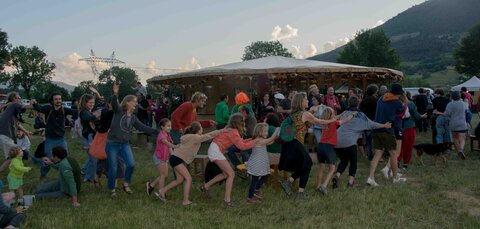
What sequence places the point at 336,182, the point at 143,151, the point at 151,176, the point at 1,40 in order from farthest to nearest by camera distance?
the point at 1,40, the point at 143,151, the point at 151,176, the point at 336,182

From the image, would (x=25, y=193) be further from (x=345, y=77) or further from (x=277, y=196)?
(x=345, y=77)

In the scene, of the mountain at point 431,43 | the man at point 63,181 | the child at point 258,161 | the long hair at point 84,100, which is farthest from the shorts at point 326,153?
the mountain at point 431,43

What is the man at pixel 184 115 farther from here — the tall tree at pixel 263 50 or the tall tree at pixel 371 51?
the tall tree at pixel 263 50

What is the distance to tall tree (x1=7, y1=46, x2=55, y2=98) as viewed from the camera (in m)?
82.9

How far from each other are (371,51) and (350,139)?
6494 centimetres

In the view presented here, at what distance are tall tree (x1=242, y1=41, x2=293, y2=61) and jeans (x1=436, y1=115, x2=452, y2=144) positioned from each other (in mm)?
94171

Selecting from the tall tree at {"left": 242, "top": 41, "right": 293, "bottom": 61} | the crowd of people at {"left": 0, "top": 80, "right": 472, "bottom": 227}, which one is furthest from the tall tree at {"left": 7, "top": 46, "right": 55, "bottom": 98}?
the crowd of people at {"left": 0, "top": 80, "right": 472, "bottom": 227}

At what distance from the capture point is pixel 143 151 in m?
13.3

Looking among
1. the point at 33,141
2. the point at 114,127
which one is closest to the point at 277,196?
the point at 114,127

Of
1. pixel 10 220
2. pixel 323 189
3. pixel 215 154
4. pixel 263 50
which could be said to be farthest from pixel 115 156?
pixel 263 50

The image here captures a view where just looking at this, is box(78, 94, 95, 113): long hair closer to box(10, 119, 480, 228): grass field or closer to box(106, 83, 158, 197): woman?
box(106, 83, 158, 197): woman

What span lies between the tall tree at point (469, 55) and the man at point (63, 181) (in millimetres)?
63790

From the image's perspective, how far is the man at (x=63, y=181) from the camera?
6648mm

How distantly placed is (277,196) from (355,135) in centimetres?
182
